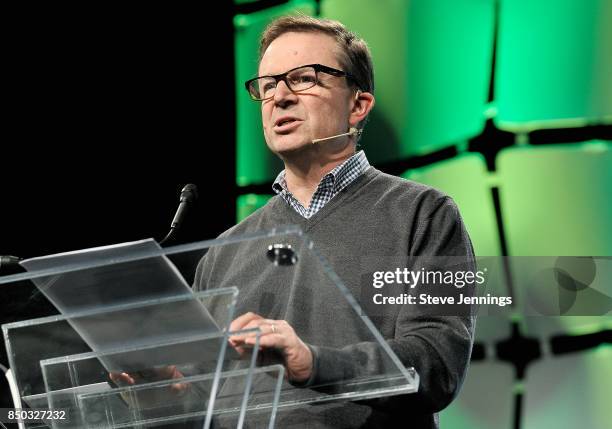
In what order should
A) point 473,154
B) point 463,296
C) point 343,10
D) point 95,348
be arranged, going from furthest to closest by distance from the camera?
point 343,10, point 473,154, point 463,296, point 95,348

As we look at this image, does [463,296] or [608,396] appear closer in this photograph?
[463,296]

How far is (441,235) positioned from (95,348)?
30.2 inches

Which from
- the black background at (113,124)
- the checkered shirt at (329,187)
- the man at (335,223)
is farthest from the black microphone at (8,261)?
the black background at (113,124)

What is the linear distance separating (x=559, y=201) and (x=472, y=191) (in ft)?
0.88

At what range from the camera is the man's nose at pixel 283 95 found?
216 centimetres

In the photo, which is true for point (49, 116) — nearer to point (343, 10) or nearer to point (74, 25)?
point (74, 25)

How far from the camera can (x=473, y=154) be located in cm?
295

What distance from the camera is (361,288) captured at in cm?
169

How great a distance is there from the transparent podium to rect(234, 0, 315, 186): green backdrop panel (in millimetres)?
1924

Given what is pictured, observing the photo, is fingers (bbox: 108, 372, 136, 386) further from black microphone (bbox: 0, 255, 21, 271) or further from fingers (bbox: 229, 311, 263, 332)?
black microphone (bbox: 0, 255, 21, 271)

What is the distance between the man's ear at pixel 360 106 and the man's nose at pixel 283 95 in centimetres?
20

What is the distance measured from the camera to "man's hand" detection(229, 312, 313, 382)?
1.27 metres

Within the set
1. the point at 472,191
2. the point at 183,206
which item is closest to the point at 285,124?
the point at 183,206

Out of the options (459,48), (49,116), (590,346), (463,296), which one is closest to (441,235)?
(463,296)
